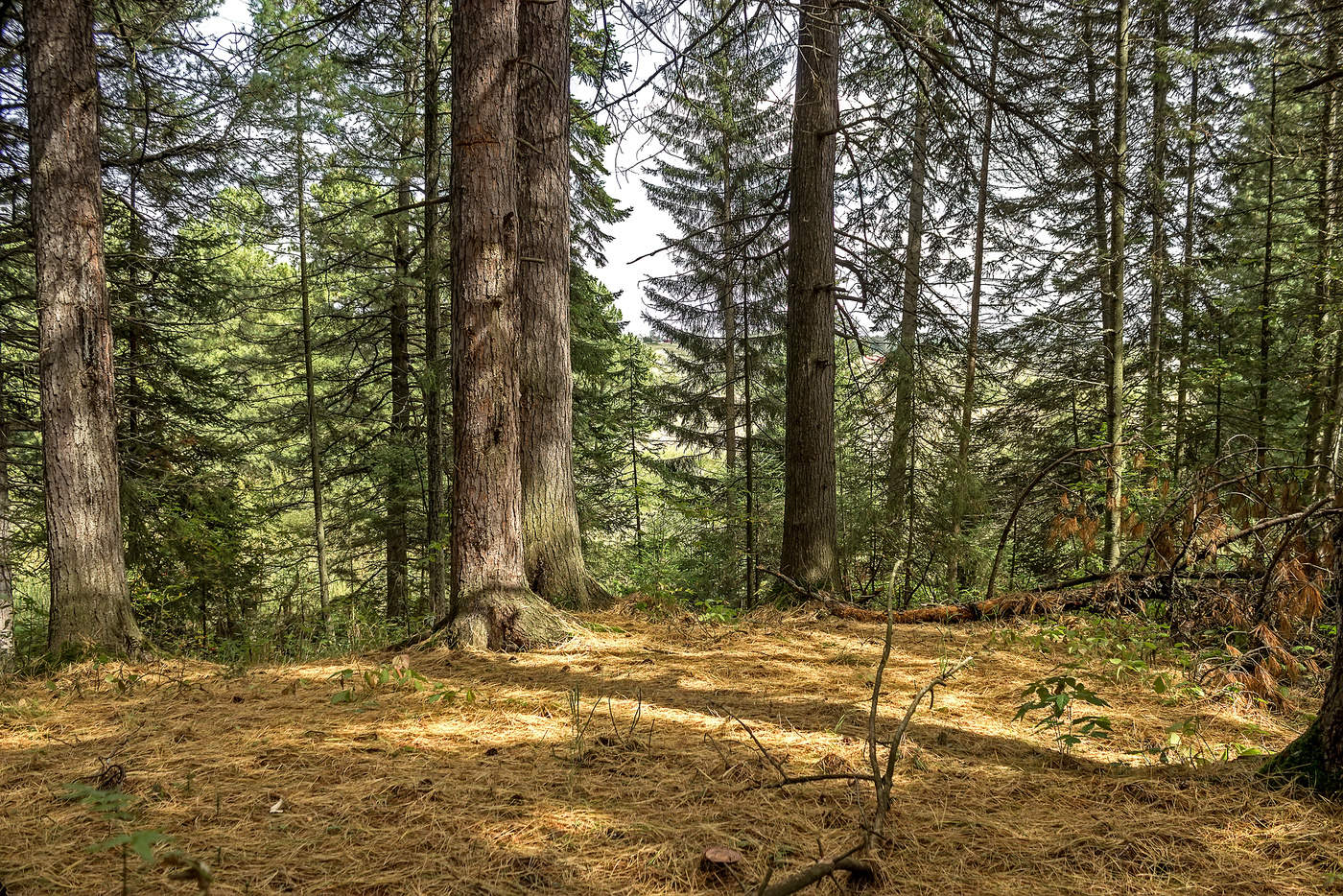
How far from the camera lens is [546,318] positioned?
17.8ft

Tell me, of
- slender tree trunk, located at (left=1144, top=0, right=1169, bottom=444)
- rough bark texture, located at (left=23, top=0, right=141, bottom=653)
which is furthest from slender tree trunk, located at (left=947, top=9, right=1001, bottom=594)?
rough bark texture, located at (left=23, top=0, right=141, bottom=653)

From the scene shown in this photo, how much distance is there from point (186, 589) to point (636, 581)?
23.0 feet

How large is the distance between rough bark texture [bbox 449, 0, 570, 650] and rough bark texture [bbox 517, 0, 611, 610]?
3.82ft

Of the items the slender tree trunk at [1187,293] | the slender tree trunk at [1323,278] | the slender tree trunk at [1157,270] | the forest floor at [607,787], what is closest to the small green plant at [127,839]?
the forest floor at [607,787]

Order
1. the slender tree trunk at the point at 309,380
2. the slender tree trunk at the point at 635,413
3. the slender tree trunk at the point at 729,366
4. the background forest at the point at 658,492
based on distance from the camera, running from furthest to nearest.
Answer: the slender tree trunk at the point at 635,413
the slender tree trunk at the point at 729,366
the slender tree trunk at the point at 309,380
the background forest at the point at 658,492

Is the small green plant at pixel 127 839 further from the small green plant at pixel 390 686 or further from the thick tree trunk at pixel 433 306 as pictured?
the thick tree trunk at pixel 433 306

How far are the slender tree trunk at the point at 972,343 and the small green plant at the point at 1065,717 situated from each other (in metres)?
4.30

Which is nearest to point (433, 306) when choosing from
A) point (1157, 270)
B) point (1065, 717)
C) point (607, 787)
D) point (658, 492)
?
point (658, 492)

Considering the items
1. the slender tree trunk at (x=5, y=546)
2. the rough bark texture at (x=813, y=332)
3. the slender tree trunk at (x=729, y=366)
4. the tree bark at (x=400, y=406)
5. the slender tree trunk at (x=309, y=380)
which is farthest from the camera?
the slender tree trunk at (x=729, y=366)

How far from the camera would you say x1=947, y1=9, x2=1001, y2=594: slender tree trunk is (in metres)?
5.22

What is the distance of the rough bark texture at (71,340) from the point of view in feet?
15.2

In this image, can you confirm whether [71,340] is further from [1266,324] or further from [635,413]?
[1266,324]

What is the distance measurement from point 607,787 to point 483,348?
272 cm

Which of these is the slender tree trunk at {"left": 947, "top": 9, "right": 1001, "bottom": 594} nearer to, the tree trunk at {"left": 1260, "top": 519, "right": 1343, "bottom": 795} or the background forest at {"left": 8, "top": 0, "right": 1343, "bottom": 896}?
the background forest at {"left": 8, "top": 0, "right": 1343, "bottom": 896}
